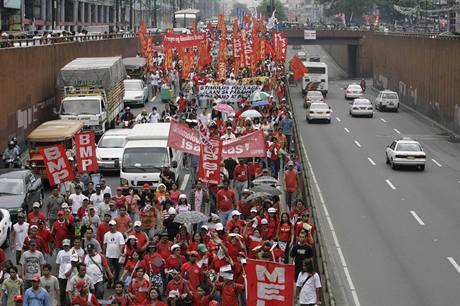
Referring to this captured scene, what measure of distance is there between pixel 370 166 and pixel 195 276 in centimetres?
2506

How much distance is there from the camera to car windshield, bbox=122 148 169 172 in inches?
1118

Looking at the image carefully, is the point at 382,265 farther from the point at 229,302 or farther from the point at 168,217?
the point at 229,302

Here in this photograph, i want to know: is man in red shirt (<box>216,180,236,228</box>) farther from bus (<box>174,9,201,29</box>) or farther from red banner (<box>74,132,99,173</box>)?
bus (<box>174,9,201,29</box>)

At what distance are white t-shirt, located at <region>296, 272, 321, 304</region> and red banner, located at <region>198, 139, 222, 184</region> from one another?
297 inches

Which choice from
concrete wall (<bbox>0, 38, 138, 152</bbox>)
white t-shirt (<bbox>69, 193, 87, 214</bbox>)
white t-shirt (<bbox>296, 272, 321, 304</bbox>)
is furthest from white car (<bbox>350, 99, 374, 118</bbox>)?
white t-shirt (<bbox>296, 272, 321, 304</bbox>)

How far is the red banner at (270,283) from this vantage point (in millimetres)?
13680

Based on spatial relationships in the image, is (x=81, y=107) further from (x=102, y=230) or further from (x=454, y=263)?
(x=102, y=230)

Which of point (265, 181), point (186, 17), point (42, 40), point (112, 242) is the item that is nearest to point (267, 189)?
point (265, 181)

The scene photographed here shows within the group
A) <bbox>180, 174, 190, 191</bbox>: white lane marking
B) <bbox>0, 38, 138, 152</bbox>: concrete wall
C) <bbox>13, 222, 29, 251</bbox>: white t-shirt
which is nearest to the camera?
<bbox>13, 222, 29, 251</bbox>: white t-shirt

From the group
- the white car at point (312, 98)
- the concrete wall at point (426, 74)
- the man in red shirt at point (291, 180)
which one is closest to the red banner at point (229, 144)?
the man in red shirt at point (291, 180)

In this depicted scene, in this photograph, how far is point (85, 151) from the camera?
24.0 meters

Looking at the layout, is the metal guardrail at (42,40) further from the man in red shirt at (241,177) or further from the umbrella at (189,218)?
the umbrella at (189,218)

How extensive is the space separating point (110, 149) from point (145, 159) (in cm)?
445

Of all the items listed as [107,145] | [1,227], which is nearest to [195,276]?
[1,227]
